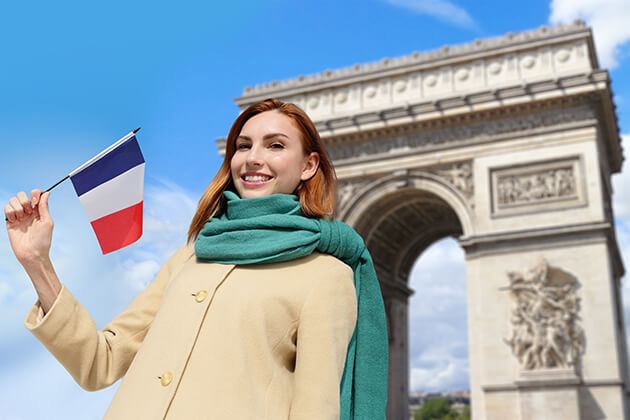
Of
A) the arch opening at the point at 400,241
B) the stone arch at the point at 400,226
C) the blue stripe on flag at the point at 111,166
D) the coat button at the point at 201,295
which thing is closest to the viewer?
the coat button at the point at 201,295

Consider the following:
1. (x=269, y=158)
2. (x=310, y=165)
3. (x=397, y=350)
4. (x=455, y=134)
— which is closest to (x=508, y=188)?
(x=455, y=134)

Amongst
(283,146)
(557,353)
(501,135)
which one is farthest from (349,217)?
(283,146)

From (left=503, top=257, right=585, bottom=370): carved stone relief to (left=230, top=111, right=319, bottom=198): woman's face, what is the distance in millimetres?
13954

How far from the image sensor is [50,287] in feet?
5.79

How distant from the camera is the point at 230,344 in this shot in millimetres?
1636

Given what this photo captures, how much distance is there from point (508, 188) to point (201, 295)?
15.8m

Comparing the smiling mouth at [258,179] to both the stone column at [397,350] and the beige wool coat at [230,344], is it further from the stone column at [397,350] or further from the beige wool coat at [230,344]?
the stone column at [397,350]

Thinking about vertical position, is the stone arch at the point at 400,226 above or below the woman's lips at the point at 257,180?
above

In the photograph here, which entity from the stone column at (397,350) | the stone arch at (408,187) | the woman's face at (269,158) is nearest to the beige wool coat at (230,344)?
the woman's face at (269,158)

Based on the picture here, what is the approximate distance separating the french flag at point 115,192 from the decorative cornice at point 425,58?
1690 cm

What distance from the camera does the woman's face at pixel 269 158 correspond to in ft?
6.33

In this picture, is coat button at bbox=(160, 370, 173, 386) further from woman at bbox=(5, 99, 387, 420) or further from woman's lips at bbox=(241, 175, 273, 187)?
woman's lips at bbox=(241, 175, 273, 187)

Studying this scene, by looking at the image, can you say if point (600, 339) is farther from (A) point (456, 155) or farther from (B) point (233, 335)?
(B) point (233, 335)

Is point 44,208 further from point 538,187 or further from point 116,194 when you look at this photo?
point 538,187
